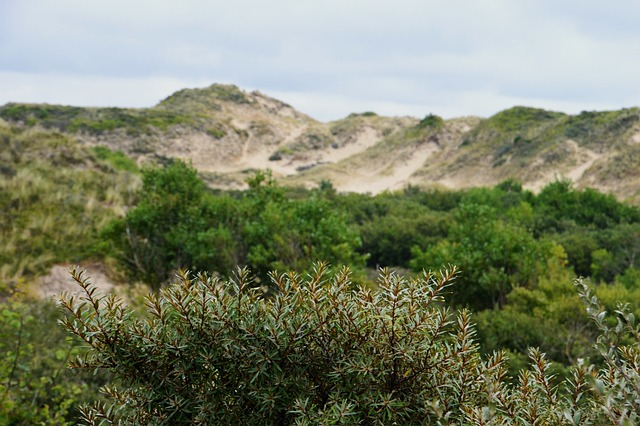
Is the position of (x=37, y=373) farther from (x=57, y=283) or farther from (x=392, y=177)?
(x=392, y=177)

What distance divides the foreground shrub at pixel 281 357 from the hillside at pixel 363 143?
51989 millimetres

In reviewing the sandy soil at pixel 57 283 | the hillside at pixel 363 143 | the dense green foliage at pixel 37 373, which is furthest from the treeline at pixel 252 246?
the hillside at pixel 363 143

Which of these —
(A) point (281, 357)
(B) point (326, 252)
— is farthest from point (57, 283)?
(A) point (281, 357)

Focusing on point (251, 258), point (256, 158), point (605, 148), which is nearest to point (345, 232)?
point (251, 258)

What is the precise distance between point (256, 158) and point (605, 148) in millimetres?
62314

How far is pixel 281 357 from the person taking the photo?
3.84 meters

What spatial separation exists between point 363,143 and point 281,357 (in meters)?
109

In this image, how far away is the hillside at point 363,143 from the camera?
206 ft

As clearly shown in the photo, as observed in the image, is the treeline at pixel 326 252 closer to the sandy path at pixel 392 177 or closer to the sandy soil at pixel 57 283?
the sandy soil at pixel 57 283

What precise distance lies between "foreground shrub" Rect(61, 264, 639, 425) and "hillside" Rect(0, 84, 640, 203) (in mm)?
51989

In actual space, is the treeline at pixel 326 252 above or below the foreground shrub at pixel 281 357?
below

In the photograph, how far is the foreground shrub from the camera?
3738mm

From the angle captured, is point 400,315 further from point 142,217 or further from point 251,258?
point 142,217

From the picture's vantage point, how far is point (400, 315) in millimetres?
3854
